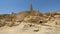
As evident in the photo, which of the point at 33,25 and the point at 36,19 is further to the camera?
the point at 36,19

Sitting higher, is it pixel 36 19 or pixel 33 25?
pixel 36 19

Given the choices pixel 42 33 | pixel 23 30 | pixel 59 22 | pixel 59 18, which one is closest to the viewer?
pixel 42 33

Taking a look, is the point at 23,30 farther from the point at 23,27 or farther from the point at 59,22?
the point at 59,22

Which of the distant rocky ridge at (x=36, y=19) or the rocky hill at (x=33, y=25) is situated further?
the distant rocky ridge at (x=36, y=19)

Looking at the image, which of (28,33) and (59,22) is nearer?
(28,33)

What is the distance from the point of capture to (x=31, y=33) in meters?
11.1

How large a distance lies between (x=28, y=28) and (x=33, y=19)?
16.1 feet

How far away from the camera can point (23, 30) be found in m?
12.5

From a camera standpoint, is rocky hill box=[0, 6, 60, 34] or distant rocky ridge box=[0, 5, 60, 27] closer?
rocky hill box=[0, 6, 60, 34]

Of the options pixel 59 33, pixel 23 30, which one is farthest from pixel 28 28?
pixel 59 33

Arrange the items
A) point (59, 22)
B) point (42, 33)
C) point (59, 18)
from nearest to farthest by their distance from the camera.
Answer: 1. point (42, 33)
2. point (59, 22)
3. point (59, 18)

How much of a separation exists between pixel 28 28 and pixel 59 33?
3738 millimetres

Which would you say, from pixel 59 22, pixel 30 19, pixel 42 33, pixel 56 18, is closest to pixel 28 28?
pixel 42 33

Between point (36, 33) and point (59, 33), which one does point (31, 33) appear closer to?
point (36, 33)
